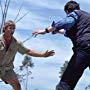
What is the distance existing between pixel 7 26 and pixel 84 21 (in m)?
2.35

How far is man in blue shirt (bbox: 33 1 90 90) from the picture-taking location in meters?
10.2

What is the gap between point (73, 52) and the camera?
1040 centimetres

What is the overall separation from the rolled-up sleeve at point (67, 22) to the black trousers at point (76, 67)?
0.41m

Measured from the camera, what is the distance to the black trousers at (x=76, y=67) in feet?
33.4

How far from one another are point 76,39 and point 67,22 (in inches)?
14.8

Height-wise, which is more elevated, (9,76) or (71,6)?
(71,6)

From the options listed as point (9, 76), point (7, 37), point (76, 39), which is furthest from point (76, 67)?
point (9, 76)

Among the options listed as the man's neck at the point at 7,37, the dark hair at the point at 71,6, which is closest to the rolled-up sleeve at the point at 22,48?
the man's neck at the point at 7,37

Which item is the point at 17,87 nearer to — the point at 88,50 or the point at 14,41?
the point at 14,41

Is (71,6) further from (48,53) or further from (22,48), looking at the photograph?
(22,48)

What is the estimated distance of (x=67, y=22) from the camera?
10094 millimetres

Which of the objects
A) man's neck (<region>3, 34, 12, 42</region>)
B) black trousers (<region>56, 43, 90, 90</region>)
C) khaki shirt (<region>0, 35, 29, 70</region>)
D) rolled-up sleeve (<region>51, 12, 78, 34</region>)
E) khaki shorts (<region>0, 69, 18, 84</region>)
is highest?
rolled-up sleeve (<region>51, 12, 78, 34</region>)

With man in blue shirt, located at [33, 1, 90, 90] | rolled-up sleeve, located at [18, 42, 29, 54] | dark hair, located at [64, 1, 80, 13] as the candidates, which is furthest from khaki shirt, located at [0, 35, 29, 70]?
dark hair, located at [64, 1, 80, 13]

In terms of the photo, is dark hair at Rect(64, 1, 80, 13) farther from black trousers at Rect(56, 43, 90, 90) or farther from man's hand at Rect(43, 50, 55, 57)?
man's hand at Rect(43, 50, 55, 57)
